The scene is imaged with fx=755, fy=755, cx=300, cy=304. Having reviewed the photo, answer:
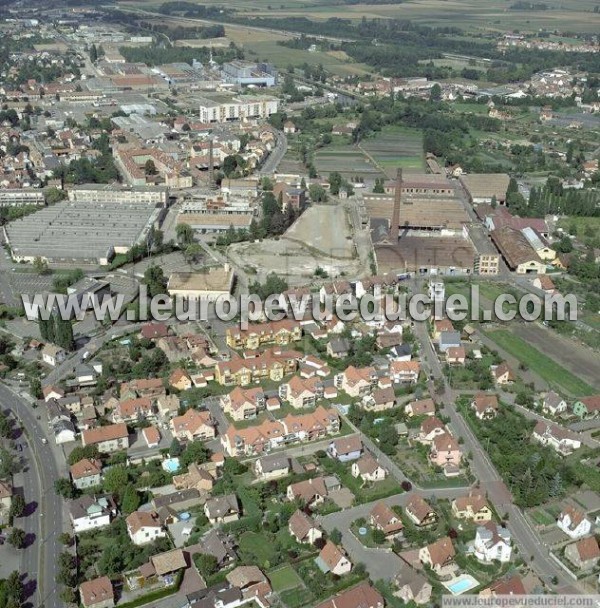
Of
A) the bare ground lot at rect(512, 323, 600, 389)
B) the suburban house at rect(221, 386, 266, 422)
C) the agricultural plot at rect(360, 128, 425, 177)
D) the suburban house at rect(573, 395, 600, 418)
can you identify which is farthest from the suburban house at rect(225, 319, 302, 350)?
the agricultural plot at rect(360, 128, 425, 177)

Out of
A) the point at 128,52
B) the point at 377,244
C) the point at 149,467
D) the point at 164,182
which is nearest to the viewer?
the point at 149,467

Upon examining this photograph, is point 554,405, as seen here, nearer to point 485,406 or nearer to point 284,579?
point 485,406

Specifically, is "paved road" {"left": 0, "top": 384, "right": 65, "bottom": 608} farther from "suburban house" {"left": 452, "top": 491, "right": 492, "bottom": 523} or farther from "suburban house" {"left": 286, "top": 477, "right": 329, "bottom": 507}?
"suburban house" {"left": 452, "top": 491, "right": 492, "bottom": 523}

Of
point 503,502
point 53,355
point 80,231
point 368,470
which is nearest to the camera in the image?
point 503,502

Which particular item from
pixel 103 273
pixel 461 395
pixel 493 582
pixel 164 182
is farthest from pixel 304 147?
pixel 493 582

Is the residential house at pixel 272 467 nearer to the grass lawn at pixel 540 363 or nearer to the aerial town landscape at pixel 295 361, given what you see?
the aerial town landscape at pixel 295 361

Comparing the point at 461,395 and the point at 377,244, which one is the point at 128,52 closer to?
the point at 377,244

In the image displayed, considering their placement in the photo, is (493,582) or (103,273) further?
(103,273)

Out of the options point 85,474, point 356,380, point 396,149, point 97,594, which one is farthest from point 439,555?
point 396,149
